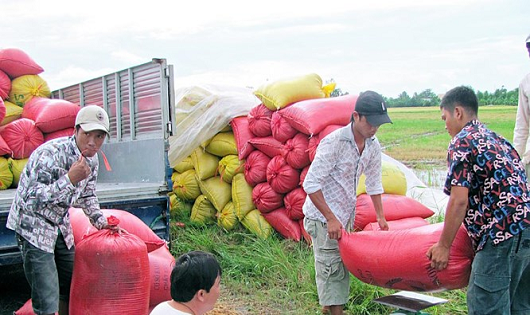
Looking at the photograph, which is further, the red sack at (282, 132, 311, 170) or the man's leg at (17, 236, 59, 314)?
the red sack at (282, 132, 311, 170)

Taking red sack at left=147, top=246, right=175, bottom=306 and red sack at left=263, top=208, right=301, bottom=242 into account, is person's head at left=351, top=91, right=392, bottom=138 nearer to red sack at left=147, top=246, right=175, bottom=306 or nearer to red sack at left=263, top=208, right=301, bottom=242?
red sack at left=147, top=246, right=175, bottom=306

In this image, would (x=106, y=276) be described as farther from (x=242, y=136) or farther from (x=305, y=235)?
(x=242, y=136)

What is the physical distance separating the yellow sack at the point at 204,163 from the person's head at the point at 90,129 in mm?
3181

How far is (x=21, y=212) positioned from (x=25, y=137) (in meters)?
2.60

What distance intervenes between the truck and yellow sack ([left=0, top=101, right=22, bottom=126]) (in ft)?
2.35

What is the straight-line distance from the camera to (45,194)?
8.61 ft

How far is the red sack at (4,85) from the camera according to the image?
18.7 ft

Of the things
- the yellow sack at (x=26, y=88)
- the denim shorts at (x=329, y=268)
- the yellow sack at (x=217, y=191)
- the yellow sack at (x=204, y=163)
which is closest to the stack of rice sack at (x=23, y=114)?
the yellow sack at (x=26, y=88)

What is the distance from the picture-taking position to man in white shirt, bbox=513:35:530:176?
3992mm

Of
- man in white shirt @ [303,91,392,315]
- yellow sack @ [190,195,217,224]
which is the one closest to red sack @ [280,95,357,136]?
man in white shirt @ [303,91,392,315]

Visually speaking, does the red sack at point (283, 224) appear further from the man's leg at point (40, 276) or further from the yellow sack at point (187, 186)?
the man's leg at point (40, 276)

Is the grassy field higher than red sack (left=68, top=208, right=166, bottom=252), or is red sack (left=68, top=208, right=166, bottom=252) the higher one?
red sack (left=68, top=208, right=166, bottom=252)

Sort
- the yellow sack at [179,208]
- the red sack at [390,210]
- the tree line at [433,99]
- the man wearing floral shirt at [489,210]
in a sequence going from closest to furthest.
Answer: the man wearing floral shirt at [489,210] → the red sack at [390,210] → the yellow sack at [179,208] → the tree line at [433,99]

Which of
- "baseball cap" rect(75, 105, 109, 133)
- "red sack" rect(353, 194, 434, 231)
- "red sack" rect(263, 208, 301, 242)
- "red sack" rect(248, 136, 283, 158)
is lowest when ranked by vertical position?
"red sack" rect(263, 208, 301, 242)
